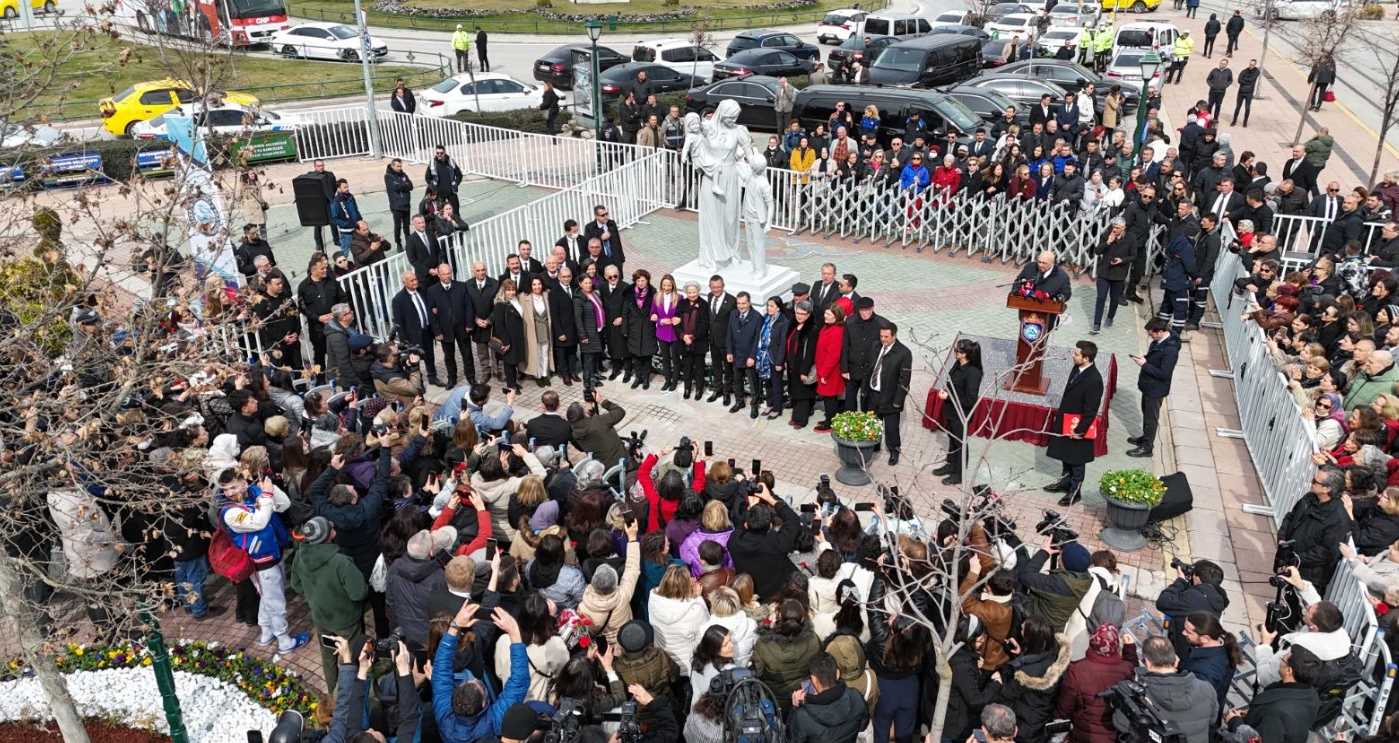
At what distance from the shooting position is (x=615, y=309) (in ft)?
41.7

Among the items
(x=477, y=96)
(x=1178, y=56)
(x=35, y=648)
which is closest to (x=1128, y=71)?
(x=1178, y=56)

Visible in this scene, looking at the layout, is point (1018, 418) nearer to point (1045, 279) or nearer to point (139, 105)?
point (1045, 279)

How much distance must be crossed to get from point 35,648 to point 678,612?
12.1 feet

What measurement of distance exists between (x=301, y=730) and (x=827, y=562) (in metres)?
3.40

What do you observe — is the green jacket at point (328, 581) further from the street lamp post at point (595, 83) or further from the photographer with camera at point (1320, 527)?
the street lamp post at point (595, 83)

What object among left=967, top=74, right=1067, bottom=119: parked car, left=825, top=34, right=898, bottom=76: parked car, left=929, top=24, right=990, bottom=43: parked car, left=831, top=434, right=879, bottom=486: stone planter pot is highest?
left=929, top=24, right=990, bottom=43: parked car

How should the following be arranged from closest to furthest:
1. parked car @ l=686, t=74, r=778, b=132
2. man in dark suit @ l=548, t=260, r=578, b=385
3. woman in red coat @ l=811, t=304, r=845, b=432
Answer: woman in red coat @ l=811, t=304, r=845, b=432, man in dark suit @ l=548, t=260, r=578, b=385, parked car @ l=686, t=74, r=778, b=132

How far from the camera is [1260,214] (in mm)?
14953

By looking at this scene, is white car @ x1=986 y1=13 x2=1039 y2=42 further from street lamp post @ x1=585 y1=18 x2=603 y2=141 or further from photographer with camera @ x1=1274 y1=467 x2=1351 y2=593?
photographer with camera @ x1=1274 y1=467 x2=1351 y2=593

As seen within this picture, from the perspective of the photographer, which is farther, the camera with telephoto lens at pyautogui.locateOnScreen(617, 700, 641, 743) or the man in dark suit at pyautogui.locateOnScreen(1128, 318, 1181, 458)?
the man in dark suit at pyautogui.locateOnScreen(1128, 318, 1181, 458)

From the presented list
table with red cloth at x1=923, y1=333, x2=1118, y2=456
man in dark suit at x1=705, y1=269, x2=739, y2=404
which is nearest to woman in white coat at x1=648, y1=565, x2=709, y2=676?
table with red cloth at x1=923, y1=333, x2=1118, y2=456

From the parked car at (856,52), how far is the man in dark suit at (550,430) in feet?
63.1

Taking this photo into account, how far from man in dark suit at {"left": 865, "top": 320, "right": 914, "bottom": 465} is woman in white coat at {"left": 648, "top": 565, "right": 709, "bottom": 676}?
15.2 ft

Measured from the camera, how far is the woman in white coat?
6742mm
